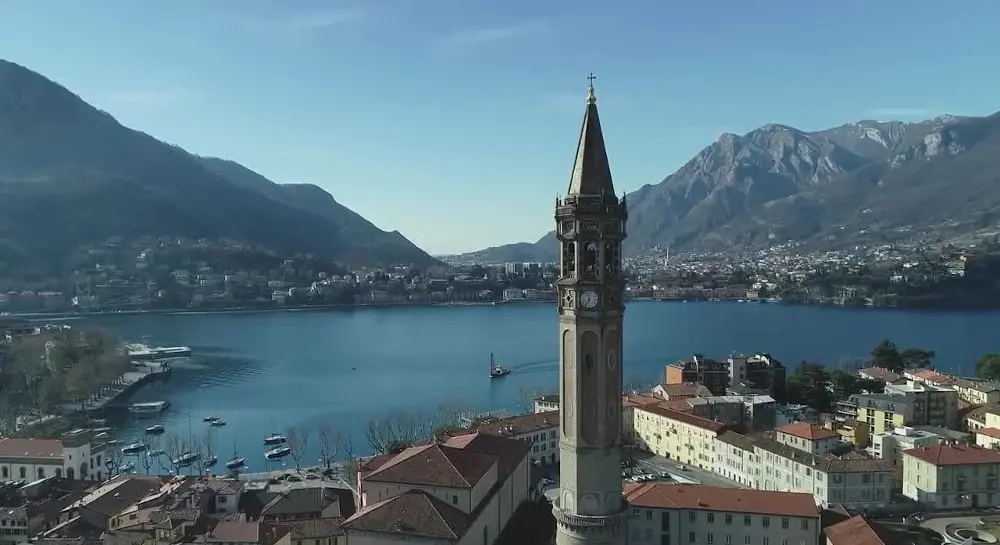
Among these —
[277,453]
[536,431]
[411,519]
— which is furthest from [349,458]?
[411,519]

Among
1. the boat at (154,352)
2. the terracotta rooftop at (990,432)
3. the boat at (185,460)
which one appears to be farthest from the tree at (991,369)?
the boat at (154,352)

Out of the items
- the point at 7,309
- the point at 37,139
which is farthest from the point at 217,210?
the point at 7,309

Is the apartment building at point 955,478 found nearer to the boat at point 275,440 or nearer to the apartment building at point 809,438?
the apartment building at point 809,438

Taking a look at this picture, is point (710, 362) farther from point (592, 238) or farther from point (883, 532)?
point (592, 238)

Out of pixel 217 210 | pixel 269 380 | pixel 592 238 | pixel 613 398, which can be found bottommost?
pixel 269 380

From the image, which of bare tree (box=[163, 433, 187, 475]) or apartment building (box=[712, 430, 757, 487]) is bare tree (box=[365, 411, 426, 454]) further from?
apartment building (box=[712, 430, 757, 487])

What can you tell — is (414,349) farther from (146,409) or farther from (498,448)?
(498,448)
